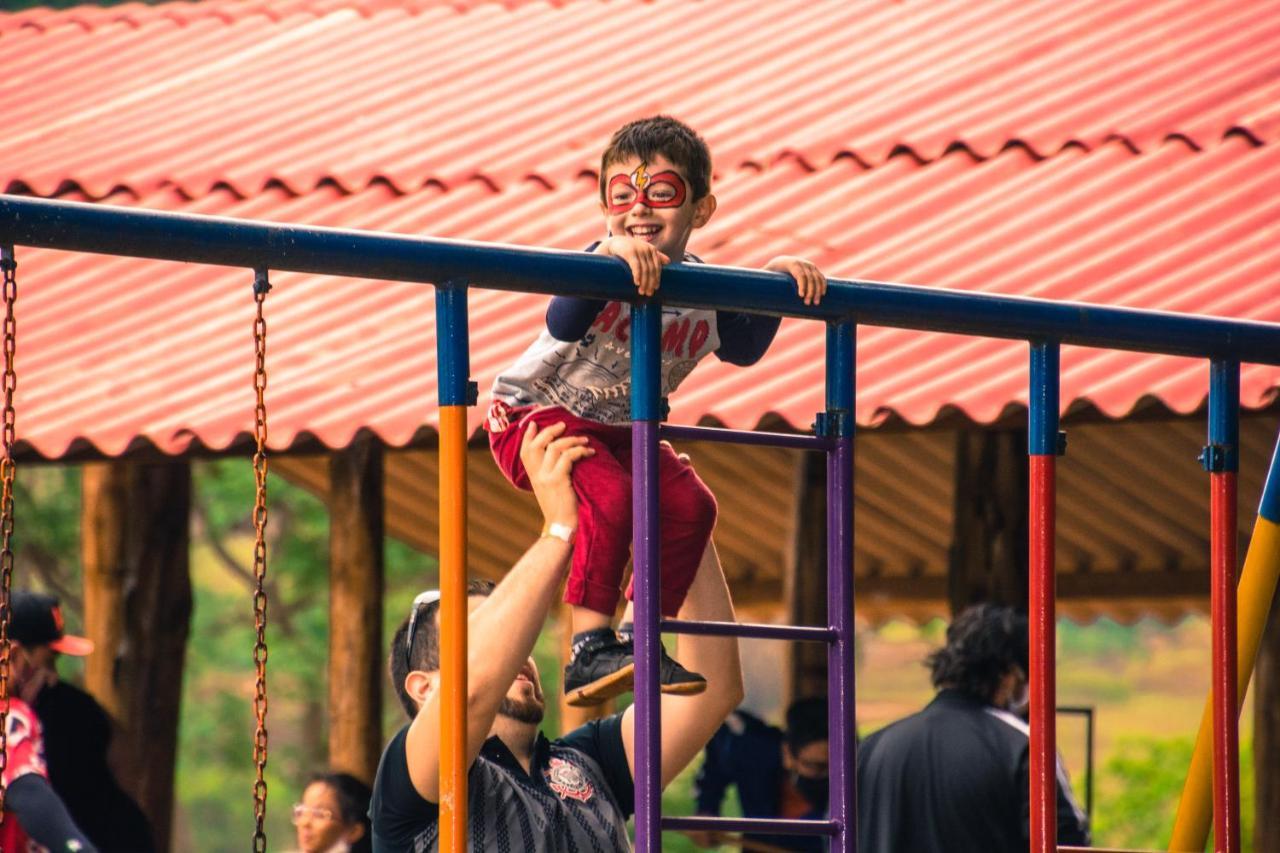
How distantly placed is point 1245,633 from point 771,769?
403cm

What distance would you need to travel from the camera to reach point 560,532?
3492 mm

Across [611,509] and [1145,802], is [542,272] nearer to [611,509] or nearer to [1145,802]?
[611,509]

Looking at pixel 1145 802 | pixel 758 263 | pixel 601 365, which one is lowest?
pixel 1145 802

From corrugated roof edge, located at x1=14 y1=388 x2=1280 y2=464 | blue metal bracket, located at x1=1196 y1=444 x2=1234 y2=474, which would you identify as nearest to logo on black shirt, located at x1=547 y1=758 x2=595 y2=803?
blue metal bracket, located at x1=1196 y1=444 x2=1234 y2=474

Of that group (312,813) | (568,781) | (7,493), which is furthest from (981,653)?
(7,493)

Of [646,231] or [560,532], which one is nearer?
[560,532]

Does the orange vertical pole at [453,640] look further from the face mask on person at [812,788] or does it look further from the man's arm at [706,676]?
the face mask on person at [812,788]

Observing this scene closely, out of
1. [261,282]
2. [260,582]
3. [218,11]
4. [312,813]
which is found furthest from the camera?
[218,11]

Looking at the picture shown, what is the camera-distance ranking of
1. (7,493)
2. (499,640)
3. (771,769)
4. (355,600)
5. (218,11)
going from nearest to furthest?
(7,493)
(499,640)
(355,600)
(771,769)
(218,11)

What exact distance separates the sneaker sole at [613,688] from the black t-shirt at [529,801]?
217 mm

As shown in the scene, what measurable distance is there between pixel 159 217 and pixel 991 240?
14.3 feet

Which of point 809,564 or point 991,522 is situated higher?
point 991,522

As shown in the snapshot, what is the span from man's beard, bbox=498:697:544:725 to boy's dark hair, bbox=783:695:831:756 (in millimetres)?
3607

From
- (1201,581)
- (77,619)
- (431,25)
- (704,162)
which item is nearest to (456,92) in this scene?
(431,25)
